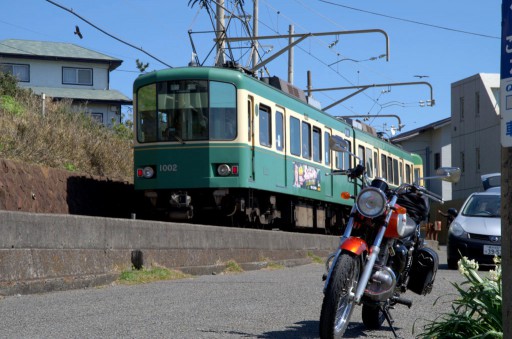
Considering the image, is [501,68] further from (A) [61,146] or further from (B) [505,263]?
(A) [61,146]

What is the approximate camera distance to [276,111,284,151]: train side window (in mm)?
19172

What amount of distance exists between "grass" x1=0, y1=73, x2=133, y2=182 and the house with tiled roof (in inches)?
1183

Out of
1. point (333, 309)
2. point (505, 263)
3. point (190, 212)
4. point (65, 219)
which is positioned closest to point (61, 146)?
point (190, 212)

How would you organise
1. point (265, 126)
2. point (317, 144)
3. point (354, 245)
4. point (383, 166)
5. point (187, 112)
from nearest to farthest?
point (354, 245)
point (187, 112)
point (265, 126)
point (317, 144)
point (383, 166)

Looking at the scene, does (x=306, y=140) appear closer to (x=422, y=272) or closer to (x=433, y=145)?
(x=422, y=272)

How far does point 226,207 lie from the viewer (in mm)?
18031

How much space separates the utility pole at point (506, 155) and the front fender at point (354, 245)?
165 centimetres

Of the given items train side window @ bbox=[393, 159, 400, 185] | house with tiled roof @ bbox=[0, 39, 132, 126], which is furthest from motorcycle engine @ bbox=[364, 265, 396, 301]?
house with tiled roof @ bbox=[0, 39, 132, 126]

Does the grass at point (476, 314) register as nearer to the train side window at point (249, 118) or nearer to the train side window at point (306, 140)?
the train side window at point (249, 118)

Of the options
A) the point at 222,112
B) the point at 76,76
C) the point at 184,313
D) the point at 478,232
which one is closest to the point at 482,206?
the point at 478,232

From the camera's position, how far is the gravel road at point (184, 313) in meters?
6.49

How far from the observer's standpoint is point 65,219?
9656mm

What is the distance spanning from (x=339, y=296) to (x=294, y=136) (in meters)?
14.7

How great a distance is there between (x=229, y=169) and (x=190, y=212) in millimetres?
1171
